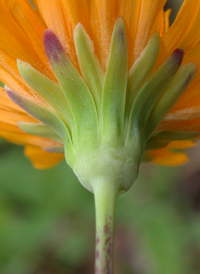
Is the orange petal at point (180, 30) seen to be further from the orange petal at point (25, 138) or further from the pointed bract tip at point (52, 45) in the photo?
the orange petal at point (25, 138)

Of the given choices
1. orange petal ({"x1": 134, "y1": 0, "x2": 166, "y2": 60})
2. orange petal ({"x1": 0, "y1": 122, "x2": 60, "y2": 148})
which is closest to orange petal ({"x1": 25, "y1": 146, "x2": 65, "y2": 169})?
orange petal ({"x1": 0, "y1": 122, "x2": 60, "y2": 148})

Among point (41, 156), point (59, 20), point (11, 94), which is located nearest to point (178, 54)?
point (59, 20)

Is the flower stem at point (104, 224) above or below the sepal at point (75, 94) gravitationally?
below

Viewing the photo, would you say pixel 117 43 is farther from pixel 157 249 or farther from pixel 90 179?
pixel 157 249

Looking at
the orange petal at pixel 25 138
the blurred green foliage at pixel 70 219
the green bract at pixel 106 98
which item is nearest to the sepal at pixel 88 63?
the green bract at pixel 106 98

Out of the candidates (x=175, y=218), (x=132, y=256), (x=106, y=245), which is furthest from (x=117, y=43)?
(x=132, y=256)

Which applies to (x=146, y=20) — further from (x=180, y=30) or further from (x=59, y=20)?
(x=59, y=20)

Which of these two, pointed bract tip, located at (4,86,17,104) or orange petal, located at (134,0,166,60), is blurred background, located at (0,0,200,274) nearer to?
pointed bract tip, located at (4,86,17,104)
